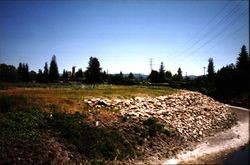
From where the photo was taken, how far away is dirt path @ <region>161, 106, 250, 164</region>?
69.1 ft

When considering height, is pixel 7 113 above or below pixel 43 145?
above

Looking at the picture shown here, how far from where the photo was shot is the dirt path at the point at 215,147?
69.1ft

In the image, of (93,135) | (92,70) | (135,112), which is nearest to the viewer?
(93,135)

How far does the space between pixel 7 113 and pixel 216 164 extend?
1476 cm

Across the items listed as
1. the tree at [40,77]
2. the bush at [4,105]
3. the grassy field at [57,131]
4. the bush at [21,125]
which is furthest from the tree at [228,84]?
the tree at [40,77]

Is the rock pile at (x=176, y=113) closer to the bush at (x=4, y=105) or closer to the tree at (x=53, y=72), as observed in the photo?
the bush at (x=4, y=105)

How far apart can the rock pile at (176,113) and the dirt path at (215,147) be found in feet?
4.21

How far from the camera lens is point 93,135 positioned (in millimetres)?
20109

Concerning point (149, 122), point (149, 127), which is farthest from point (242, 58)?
point (149, 127)

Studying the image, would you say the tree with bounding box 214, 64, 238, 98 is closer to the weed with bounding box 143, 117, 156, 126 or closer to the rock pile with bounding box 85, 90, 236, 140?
the rock pile with bounding box 85, 90, 236, 140

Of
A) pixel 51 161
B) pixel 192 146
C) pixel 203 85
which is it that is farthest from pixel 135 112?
pixel 203 85

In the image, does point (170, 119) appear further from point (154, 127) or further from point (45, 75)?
point (45, 75)

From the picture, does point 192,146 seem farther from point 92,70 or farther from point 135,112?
point 92,70

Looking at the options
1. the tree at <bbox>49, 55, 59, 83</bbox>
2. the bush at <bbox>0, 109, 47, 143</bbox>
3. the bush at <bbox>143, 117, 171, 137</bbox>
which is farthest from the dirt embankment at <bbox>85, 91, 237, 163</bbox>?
the tree at <bbox>49, 55, 59, 83</bbox>
